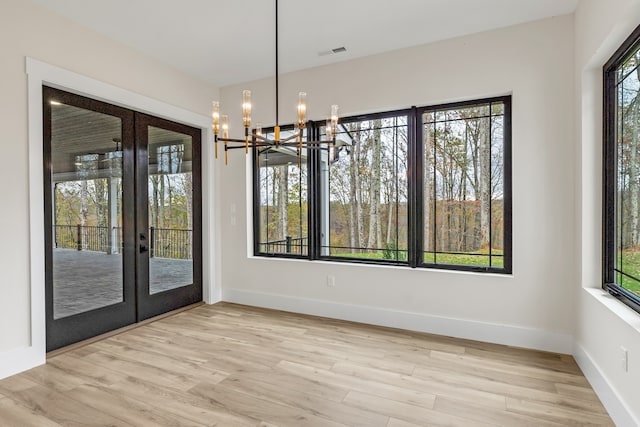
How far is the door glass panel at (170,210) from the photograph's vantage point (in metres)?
4.08

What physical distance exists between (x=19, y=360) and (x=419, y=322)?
3.53 meters

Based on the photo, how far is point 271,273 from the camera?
175 inches

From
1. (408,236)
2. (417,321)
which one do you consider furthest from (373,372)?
(408,236)

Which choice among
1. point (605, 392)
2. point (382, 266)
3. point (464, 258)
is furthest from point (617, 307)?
point (382, 266)

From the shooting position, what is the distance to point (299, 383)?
2553 mm

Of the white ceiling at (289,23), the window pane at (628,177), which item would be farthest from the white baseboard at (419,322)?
the white ceiling at (289,23)

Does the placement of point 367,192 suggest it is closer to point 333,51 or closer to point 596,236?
point 333,51

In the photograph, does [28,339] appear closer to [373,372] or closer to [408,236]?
[373,372]

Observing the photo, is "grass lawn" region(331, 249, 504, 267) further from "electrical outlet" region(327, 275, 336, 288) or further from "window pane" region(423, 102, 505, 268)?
"electrical outlet" region(327, 275, 336, 288)

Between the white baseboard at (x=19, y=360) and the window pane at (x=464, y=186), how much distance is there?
3611 mm

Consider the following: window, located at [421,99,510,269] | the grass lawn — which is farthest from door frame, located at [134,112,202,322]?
window, located at [421,99,510,269]

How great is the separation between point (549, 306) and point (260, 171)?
355 centimetres

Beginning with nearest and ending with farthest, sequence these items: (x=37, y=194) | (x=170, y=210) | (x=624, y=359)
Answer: (x=624, y=359), (x=37, y=194), (x=170, y=210)

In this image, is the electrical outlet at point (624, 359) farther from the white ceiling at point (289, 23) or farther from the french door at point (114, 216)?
the french door at point (114, 216)
